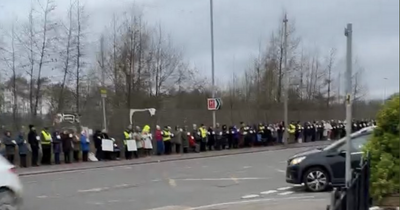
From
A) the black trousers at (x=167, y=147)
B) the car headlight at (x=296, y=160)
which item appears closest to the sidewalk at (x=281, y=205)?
the car headlight at (x=296, y=160)

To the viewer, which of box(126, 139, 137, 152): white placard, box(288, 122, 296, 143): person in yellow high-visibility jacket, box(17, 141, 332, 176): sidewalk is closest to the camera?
box(17, 141, 332, 176): sidewalk

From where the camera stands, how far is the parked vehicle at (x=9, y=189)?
11.2m

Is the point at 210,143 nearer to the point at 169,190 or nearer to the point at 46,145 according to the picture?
the point at 46,145

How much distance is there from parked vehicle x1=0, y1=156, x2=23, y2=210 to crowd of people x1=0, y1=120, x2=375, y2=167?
47.0 feet

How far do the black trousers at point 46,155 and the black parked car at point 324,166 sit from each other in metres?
13.9

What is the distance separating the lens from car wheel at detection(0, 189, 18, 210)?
1121cm

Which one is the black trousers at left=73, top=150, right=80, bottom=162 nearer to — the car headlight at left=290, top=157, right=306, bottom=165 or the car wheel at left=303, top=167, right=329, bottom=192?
the car headlight at left=290, top=157, right=306, bottom=165

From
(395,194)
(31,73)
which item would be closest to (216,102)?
(31,73)

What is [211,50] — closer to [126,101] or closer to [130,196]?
[126,101]

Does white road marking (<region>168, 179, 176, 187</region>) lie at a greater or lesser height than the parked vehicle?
lesser

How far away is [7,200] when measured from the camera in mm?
11297

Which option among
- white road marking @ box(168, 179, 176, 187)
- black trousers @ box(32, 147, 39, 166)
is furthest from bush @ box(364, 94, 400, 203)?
black trousers @ box(32, 147, 39, 166)

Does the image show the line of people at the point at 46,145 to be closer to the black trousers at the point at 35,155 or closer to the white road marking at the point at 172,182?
the black trousers at the point at 35,155

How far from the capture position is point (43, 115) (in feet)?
102
